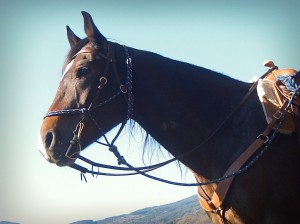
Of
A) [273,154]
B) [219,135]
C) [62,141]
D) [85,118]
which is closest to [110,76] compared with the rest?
[85,118]

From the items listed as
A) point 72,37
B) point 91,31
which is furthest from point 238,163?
point 72,37

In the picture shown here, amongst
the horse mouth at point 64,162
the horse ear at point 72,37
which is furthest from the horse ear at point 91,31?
the horse mouth at point 64,162

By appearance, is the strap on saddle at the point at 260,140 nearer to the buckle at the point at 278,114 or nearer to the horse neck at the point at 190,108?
the buckle at the point at 278,114

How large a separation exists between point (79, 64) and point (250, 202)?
10.4 ft

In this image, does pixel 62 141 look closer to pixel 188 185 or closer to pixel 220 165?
pixel 188 185

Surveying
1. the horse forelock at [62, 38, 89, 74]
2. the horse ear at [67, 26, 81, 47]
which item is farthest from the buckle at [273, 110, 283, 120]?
the horse ear at [67, 26, 81, 47]

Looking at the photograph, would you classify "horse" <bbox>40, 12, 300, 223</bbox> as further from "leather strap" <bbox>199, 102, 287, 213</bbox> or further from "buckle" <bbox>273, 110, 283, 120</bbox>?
"buckle" <bbox>273, 110, 283, 120</bbox>

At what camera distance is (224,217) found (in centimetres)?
427

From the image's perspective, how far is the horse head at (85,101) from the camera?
448 cm

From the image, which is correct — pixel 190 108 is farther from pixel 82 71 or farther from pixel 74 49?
pixel 74 49

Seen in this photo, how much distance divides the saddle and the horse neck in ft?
0.68

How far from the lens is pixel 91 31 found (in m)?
4.83

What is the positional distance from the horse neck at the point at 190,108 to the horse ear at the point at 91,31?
2.01 feet

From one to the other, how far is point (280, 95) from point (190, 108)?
1351 mm
